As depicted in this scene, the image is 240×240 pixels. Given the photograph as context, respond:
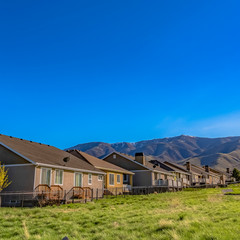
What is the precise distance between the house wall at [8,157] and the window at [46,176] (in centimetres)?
180

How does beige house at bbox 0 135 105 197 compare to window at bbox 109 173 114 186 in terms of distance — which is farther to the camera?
window at bbox 109 173 114 186

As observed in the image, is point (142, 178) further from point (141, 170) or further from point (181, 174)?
point (181, 174)

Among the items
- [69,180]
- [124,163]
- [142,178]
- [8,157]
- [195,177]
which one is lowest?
[69,180]

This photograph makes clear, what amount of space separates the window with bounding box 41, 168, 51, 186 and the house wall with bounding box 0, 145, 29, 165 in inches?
70.7

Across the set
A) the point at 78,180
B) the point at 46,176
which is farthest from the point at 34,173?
the point at 78,180

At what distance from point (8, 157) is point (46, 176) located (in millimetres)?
3794

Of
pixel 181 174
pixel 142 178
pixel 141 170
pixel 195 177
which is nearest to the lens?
pixel 142 178

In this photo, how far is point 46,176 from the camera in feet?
79.8

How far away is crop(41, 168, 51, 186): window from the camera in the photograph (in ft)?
78.3

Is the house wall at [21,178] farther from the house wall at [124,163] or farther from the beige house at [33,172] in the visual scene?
the house wall at [124,163]

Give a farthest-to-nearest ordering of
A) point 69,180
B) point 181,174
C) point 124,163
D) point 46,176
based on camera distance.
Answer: point 181,174 → point 124,163 → point 69,180 → point 46,176

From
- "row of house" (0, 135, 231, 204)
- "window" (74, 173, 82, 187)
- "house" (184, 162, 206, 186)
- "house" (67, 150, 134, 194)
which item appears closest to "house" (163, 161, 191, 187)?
"house" (184, 162, 206, 186)

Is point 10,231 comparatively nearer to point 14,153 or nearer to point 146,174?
point 14,153

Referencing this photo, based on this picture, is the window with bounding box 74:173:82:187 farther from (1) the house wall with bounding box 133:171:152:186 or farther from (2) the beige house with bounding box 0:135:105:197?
(1) the house wall with bounding box 133:171:152:186
